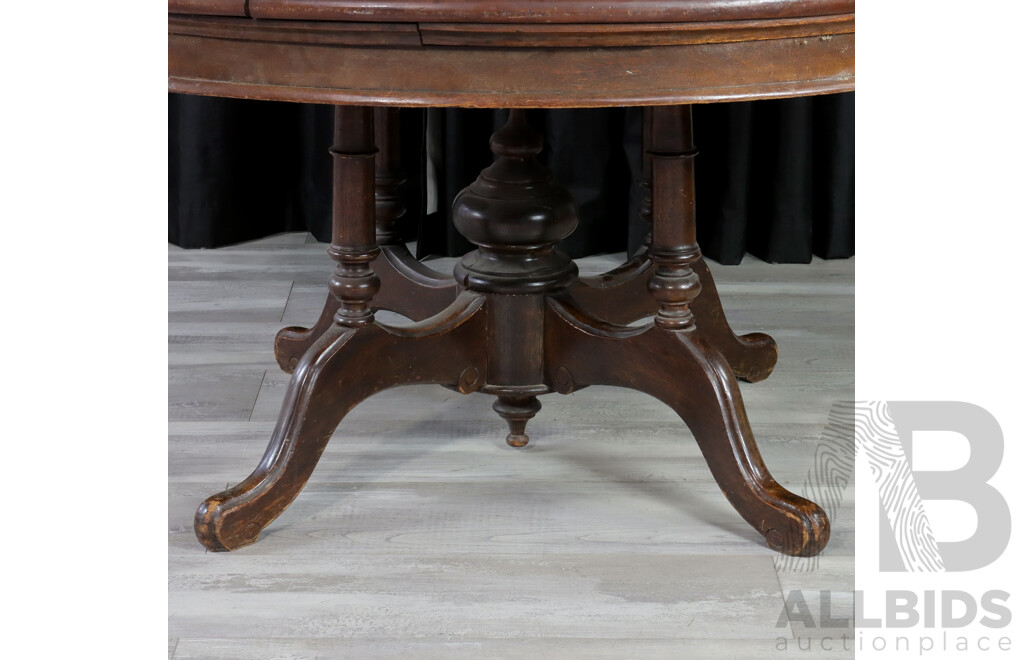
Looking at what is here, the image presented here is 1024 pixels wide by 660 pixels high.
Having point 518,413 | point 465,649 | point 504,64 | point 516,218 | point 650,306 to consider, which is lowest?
point 465,649

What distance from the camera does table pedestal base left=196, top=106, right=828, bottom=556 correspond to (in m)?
1.18

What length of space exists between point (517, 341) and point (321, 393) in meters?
0.25

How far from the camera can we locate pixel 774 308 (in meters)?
1.92

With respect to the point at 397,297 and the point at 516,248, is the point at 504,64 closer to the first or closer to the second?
the point at 516,248

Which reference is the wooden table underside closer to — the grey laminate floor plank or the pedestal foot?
the pedestal foot

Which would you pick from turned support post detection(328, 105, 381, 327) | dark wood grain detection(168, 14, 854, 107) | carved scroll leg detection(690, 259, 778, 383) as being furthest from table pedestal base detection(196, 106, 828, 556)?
dark wood grain detection(168, 14, 854, 107)

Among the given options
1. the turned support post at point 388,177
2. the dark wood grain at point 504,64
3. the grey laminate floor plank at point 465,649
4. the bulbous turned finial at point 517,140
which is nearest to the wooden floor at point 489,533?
the grey laminate floor plank at point 465,649

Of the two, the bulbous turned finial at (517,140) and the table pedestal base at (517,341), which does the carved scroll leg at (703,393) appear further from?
the bulbous turned finial at (517,140)

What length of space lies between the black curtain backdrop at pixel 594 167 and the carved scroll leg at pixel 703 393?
83 centimetres

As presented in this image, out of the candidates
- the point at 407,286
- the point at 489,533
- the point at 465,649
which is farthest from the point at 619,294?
the point at 465,649

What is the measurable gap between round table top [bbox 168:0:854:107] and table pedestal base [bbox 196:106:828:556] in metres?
0.30

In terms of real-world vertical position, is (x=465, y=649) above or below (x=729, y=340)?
below

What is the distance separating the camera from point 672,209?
3.97 feet

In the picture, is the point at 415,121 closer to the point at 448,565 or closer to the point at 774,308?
the point at 774,308
